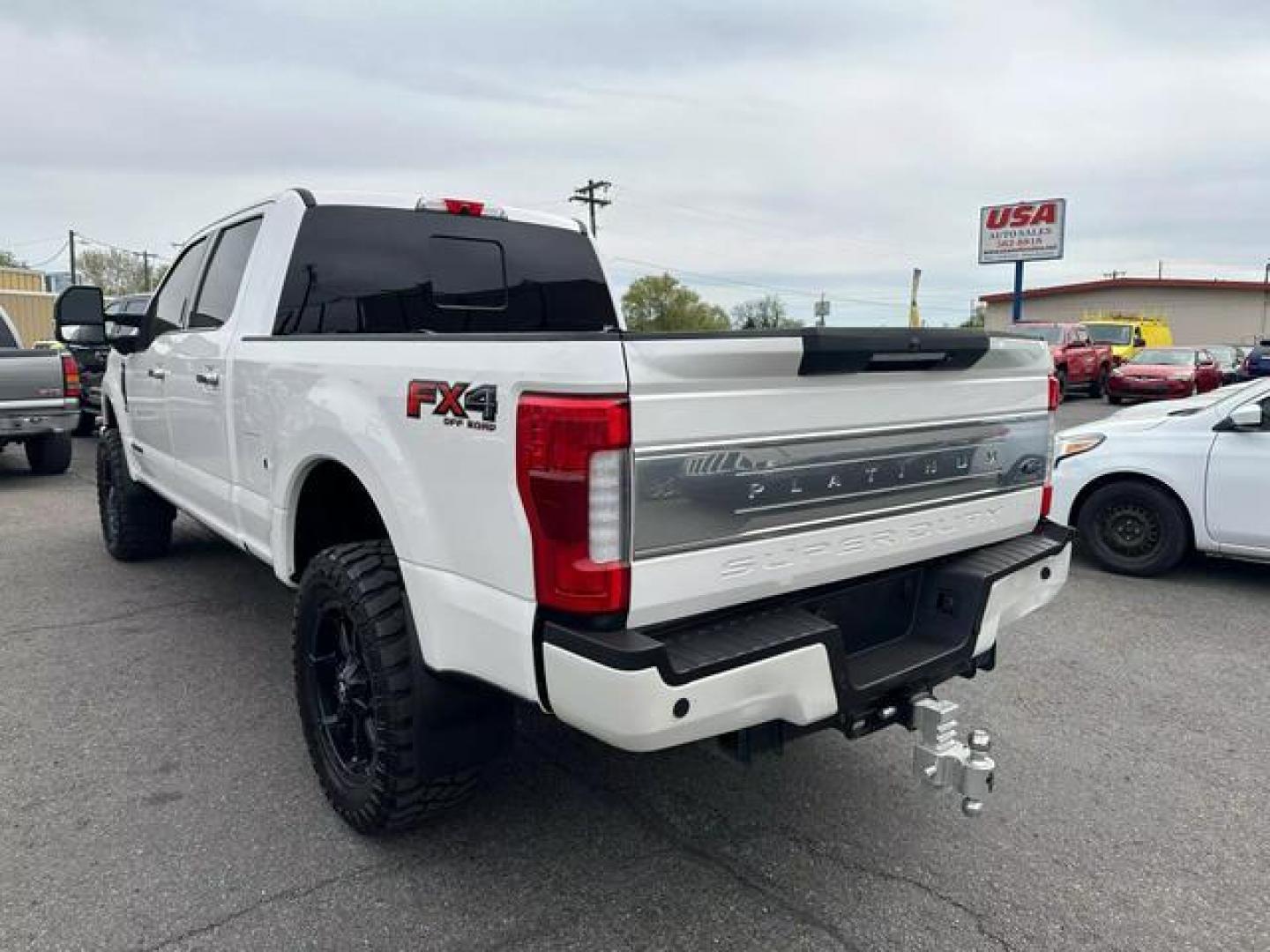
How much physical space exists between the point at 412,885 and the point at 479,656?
2.73 ft

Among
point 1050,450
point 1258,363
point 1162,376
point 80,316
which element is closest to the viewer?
point 1050,450

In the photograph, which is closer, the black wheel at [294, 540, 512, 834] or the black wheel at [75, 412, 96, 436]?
the black wheel at [294, 540, 512, 834]

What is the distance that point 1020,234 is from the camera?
108 ft

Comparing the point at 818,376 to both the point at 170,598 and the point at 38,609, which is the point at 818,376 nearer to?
the point at 170,598

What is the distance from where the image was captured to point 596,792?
313 cm

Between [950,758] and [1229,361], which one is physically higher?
[1229,361]

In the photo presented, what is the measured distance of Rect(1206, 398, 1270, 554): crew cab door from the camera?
18.0 ft

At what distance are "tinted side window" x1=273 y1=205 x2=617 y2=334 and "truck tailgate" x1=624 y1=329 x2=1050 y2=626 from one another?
209 centimetres

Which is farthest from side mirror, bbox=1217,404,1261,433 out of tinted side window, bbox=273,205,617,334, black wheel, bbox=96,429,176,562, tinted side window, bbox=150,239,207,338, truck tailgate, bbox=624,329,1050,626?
black wheel, bbox=96,429,176,562

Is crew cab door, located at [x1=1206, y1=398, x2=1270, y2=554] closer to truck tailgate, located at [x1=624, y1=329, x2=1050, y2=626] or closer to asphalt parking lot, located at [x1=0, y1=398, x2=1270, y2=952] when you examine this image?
asphalt parking lot, located at [x1=0, y1=398, x2=1270, y2=952]

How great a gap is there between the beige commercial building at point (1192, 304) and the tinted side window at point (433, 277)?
4963cm

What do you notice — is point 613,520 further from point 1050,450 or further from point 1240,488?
point 1240,488

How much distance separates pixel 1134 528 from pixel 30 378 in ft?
32.1

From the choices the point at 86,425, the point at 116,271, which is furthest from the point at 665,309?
the point at 116,271
